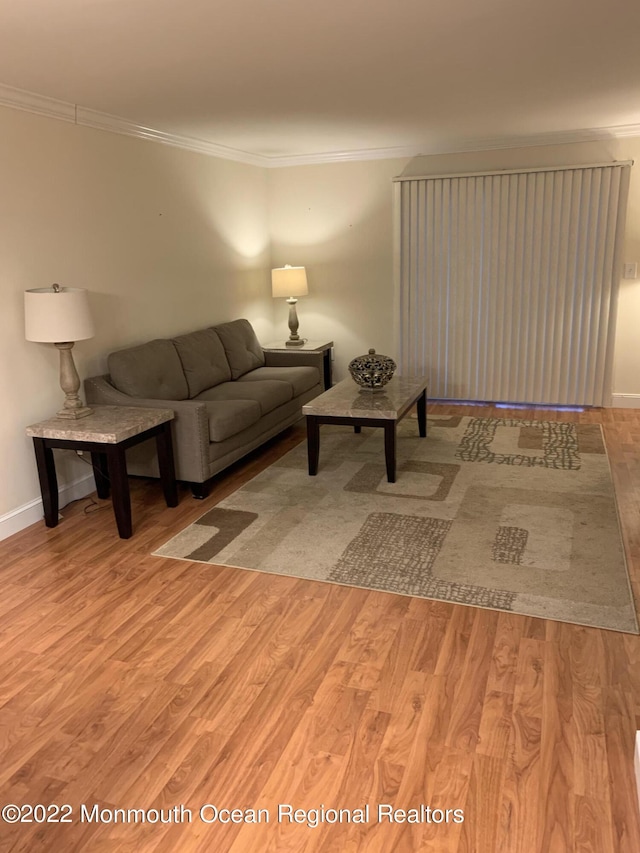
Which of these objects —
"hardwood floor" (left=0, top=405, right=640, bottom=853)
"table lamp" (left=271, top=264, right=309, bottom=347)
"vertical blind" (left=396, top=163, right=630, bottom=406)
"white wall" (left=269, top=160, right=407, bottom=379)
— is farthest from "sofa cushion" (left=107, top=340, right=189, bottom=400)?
"vertical blind" (left=396, top=163, right=630, bottom=406)

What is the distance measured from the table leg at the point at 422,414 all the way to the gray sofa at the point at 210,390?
3.24 feet

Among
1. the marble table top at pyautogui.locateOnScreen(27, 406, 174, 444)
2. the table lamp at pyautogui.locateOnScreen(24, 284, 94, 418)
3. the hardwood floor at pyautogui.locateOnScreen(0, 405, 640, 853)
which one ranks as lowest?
the hardwood floor at pyautogui.locateOnScreen(0, 405, 640, 853)

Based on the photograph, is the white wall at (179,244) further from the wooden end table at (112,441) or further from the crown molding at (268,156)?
the wooden end table at (112,441)

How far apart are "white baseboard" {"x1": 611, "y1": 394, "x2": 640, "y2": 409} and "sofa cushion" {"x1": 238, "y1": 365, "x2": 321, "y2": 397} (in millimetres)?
2621

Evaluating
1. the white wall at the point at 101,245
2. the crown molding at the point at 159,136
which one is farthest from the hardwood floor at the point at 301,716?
the crown molding at the point at 159,136

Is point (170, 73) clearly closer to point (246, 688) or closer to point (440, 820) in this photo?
point (246, 688)

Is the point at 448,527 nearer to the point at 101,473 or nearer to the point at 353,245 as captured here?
the point at 101,473

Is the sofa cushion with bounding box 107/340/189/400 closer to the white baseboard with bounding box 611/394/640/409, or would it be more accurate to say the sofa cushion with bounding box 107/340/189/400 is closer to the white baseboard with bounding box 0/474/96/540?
the white baseboard with bounding box 0/474/96/540

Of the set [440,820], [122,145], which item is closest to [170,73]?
[122,145]

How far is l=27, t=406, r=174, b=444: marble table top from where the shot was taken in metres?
3.39

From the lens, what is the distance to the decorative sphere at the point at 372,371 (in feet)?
14.5

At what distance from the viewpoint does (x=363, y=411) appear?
13.4ft

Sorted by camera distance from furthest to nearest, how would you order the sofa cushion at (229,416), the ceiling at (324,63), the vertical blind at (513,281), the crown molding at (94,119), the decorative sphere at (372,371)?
the vertical blind at (513,281) → the decorative sphere at (372,371) → the sofa cushion at (229,416) → the crown molding at (94,119) → the ceiling at (324,63)

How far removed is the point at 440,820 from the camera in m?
1.78
